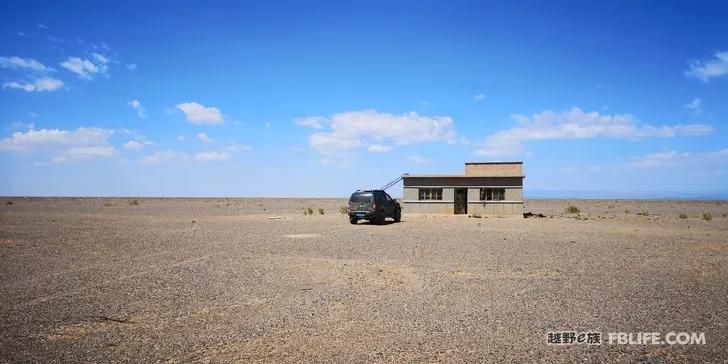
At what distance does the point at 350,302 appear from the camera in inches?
318

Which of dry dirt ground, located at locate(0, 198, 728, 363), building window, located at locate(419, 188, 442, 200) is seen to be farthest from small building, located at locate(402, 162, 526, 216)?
dry dirt ground, located at locate(0, 198, 728, 363)

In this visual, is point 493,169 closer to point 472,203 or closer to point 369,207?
point 472,203

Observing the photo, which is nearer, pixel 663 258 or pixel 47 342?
pixel 47 342

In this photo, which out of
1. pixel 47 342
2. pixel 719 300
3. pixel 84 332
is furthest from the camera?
pixel 719 300

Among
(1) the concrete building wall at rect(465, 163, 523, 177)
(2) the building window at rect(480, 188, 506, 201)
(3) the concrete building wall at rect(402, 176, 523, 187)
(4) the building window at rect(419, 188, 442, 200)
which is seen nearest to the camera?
(3) the concrete building wall at rect(402, 176, 523, 187)

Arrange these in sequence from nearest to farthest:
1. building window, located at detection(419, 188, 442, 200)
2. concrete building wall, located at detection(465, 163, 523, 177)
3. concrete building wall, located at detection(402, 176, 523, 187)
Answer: concrete building wall, located at detection(402, 176, 523, 187)
concrete building wall, located at detection(465, 163, 523, 177)
building window, located at detection(419, 188, 442, 200)

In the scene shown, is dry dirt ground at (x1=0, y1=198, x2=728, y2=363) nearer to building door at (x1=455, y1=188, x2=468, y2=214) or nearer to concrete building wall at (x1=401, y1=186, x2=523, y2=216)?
concrete building wall at (x1=401, y1=186, x2=523, y2=216)

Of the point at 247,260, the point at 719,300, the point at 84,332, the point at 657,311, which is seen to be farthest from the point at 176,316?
the point at 719,300

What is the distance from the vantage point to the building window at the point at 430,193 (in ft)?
115

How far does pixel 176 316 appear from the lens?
23.5 feet

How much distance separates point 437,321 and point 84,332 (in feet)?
17.1

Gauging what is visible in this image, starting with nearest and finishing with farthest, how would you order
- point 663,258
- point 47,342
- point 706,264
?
point 47,342 < point 706,264 < point 663,258

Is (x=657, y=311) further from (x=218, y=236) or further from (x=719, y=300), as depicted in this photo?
(x=218, y=236)

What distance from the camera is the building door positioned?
115 ft
